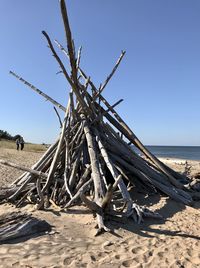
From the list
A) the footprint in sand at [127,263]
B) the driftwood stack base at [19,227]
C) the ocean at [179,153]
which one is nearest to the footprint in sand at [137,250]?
the footprint in sand at [127,263]

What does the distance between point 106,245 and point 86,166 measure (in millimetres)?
2911

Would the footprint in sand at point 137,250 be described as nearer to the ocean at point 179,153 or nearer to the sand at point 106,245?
the sand at point 106,245

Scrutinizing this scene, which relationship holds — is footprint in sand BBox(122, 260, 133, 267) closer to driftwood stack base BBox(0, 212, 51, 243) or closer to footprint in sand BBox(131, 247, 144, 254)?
footprint in sand BBox(131, 247, 144, 254)

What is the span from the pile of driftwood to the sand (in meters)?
0.72

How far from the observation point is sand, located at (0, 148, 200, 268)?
13.8 ft

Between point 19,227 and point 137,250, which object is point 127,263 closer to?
point 137,250

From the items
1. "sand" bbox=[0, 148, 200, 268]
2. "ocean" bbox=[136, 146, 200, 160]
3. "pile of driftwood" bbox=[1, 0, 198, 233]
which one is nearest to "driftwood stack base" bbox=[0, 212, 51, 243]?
"sand" bbox=[0, 148, 200, 268]

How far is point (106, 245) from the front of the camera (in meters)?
4.70

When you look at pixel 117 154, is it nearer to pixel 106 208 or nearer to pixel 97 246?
pixel 106 208

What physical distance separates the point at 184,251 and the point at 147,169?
344 centimetres

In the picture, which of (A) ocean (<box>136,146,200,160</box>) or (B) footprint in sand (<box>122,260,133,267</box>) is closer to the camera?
(B) footprint in sand (<box>122,260,133,267</box>)

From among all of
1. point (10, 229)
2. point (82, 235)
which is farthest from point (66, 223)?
point (10, 229)

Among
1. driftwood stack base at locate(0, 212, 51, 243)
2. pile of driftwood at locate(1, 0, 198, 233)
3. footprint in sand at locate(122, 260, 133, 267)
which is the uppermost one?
pile of driftwood at locate(1, 0, 198, 233)

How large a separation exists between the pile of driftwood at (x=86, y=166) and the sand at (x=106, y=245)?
2.38 ft
